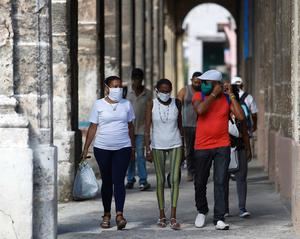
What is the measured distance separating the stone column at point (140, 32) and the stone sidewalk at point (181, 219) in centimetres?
1226

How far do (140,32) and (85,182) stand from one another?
15703 millimetres

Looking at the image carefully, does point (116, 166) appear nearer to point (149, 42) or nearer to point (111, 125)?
point (111, 125)

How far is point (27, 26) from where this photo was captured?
10.1 meters

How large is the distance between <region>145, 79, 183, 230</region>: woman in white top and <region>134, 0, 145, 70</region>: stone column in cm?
1609

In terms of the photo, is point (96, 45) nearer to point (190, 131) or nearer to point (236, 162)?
point (190, 131)

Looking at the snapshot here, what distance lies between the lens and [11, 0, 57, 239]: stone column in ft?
32.8

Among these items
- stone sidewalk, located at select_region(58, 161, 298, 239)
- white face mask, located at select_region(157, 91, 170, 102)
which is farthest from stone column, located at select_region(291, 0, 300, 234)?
white face mask, located at select_region(157, 91, 170, 102)

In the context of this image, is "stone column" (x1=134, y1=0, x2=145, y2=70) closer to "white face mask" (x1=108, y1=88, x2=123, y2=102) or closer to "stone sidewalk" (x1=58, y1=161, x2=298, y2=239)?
"stone sidewalk" (x1=58, y1=161, x2=298, y2=239)

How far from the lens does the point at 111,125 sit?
38.5 ft

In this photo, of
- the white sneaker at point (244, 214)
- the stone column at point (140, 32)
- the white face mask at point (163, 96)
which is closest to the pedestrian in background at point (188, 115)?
the white sneaker at point (244, 214)

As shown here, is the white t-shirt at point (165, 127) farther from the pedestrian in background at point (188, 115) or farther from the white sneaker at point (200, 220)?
the pedestrian in background at point (188, 115)

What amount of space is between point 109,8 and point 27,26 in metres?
10.7

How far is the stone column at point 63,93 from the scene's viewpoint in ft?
47.7

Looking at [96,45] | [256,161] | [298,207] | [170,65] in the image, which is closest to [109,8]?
[96,45]
